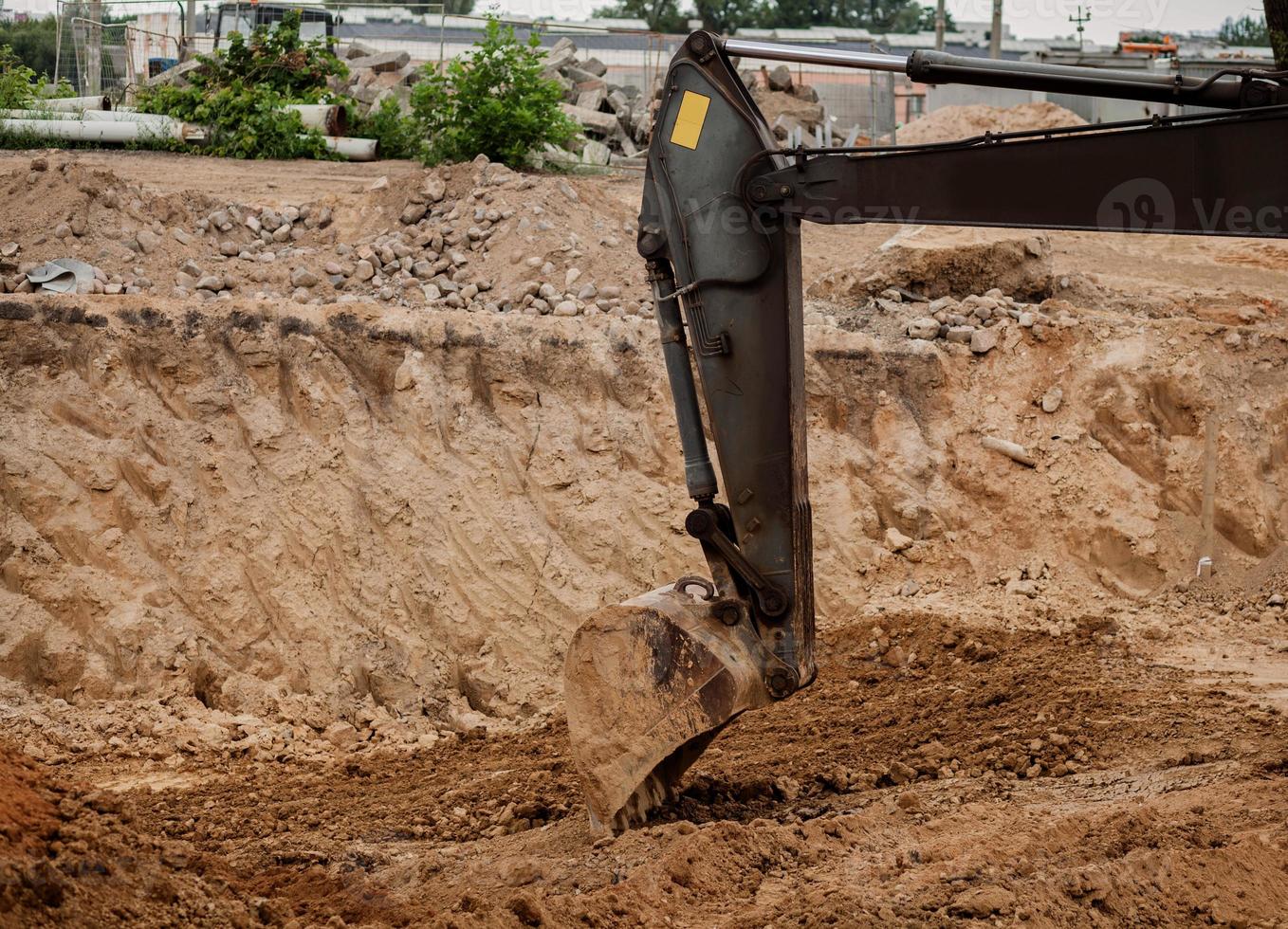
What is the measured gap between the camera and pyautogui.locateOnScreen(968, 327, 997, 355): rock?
9.19 metres

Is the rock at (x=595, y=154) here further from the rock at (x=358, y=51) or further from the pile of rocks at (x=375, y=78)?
the rock at (x=358, y=51)

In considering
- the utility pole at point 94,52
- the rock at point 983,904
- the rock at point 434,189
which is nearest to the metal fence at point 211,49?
the utility pole at point 94,52

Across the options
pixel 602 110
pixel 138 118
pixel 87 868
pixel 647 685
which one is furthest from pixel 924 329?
pixel 602 110

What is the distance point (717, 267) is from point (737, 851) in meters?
2.10

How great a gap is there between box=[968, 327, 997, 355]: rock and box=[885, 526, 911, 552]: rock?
1.52m

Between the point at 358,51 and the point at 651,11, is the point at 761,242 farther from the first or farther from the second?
the point at 651,11

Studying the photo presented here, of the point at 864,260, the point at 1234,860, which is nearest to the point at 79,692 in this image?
the point at 1234,860

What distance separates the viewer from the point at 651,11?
165ft

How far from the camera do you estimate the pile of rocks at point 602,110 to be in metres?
17.2

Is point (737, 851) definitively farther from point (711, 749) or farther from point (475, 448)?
point (475, 448)

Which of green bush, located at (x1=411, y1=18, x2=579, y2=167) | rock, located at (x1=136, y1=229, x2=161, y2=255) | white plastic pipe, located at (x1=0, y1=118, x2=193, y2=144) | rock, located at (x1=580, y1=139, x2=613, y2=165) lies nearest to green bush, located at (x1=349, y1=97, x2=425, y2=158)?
green bush, located at (x1=411, y1=18, x2=579, y2=167)

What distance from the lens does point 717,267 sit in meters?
4.56

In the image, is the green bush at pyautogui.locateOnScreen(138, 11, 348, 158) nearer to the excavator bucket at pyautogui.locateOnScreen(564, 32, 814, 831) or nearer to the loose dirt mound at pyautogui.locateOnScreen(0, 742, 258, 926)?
the loose dirt mound at pyautogui.locateOnScreen(0, 742, 258, 926)

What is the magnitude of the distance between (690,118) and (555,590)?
399 cm
